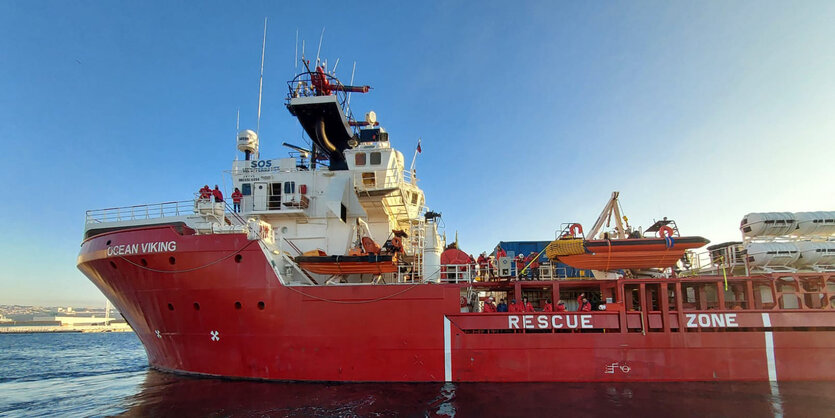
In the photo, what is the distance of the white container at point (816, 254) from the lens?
11.6 m

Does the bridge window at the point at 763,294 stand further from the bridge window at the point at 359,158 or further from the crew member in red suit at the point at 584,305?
the bridge window at the point at 359,158

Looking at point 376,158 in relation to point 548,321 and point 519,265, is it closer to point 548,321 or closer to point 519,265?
point 519,265

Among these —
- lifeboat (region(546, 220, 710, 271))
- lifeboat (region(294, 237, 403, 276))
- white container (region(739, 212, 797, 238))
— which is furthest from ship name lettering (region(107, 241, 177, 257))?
white container (region(739, 212, 797, 238))

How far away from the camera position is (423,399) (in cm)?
952

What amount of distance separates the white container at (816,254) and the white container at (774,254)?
25cm

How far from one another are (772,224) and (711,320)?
150 inches

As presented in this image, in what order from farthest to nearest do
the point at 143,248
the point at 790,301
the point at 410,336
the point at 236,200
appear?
the point at 236,200
the point at 790,301
the point at 143,248
the point at 410,336

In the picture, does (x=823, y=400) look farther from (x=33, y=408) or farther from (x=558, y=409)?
(x=33, y=408)

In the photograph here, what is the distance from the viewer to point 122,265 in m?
11.9

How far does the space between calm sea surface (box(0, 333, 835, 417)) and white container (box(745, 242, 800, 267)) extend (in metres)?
3.30

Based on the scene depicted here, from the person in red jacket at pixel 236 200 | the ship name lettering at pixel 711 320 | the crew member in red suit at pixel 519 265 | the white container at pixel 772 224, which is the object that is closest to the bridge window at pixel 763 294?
the white container at pixel 772 224

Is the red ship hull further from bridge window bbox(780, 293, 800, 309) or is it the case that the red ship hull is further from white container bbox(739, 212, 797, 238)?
white container bbox(739, 212, 797, 238)

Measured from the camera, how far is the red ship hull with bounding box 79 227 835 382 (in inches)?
432

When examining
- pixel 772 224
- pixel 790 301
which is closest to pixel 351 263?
pixel 772 224
